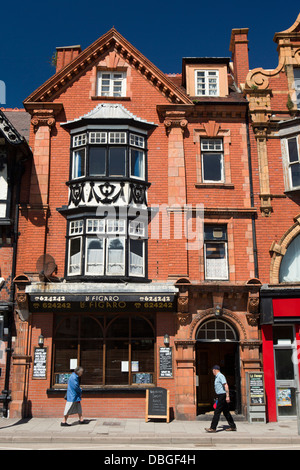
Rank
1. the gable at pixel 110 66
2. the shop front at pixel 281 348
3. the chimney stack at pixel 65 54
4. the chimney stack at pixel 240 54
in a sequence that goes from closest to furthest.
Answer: the shop front at pixel 281 348 → the gable at pixel 110 66 → the chimney stack at pixel 240 54 → the chimney stack at pixel 65 54

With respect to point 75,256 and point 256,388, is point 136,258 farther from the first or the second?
point 256,388

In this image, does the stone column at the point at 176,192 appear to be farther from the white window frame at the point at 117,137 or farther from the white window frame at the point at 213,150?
the white window frame at the point at 117,137

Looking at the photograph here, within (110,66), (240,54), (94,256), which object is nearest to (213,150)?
(240,54)

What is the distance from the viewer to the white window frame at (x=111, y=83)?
17.9 m

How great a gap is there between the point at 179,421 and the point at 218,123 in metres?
11.4

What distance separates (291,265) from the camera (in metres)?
16.3

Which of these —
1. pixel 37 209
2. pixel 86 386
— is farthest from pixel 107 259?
pixel 86 386

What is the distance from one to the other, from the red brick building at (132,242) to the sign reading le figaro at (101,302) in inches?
1.9

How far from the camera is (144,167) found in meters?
16.9

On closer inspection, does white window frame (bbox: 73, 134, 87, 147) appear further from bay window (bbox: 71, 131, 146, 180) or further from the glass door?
the glass door

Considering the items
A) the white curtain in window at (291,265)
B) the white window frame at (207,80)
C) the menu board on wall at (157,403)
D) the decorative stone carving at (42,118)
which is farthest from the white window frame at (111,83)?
the menu board on wall at (157,403)

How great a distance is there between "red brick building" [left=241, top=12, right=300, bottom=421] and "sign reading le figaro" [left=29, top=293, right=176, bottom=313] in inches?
146

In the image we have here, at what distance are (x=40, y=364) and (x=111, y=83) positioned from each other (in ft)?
37.9

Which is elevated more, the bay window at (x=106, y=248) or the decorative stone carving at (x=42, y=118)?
the decorative stone carving at (x=42, y=118)
